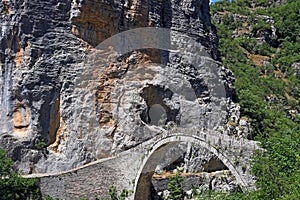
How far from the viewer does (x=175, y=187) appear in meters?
21.9

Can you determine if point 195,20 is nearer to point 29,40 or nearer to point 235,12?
point 29,40

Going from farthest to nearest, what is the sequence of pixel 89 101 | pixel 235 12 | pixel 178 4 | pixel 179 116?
pixel 235 12 → pixel 178 4 → pixel 179 116 → pixel 89 101

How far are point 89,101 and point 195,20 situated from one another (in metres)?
7.99

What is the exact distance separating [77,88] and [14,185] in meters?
5.82

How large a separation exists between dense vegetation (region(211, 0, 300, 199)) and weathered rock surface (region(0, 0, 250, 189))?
5832 millimetres

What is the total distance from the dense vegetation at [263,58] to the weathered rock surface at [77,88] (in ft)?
19.1

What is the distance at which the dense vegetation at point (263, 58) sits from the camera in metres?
30.3

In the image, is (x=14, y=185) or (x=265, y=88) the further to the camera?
(x=265, y=88)

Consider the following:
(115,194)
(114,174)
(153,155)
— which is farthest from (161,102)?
(115,194)

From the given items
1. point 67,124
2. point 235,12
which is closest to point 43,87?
point 67,124

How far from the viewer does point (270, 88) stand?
4247cm

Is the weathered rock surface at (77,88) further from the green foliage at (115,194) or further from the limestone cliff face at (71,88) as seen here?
the green foliage at (115,194)

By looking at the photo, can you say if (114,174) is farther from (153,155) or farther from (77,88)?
(77,88)

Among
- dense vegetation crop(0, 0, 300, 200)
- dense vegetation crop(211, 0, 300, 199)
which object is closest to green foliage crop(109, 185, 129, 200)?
dense vegetation crop(0, 0, 300, 200)
